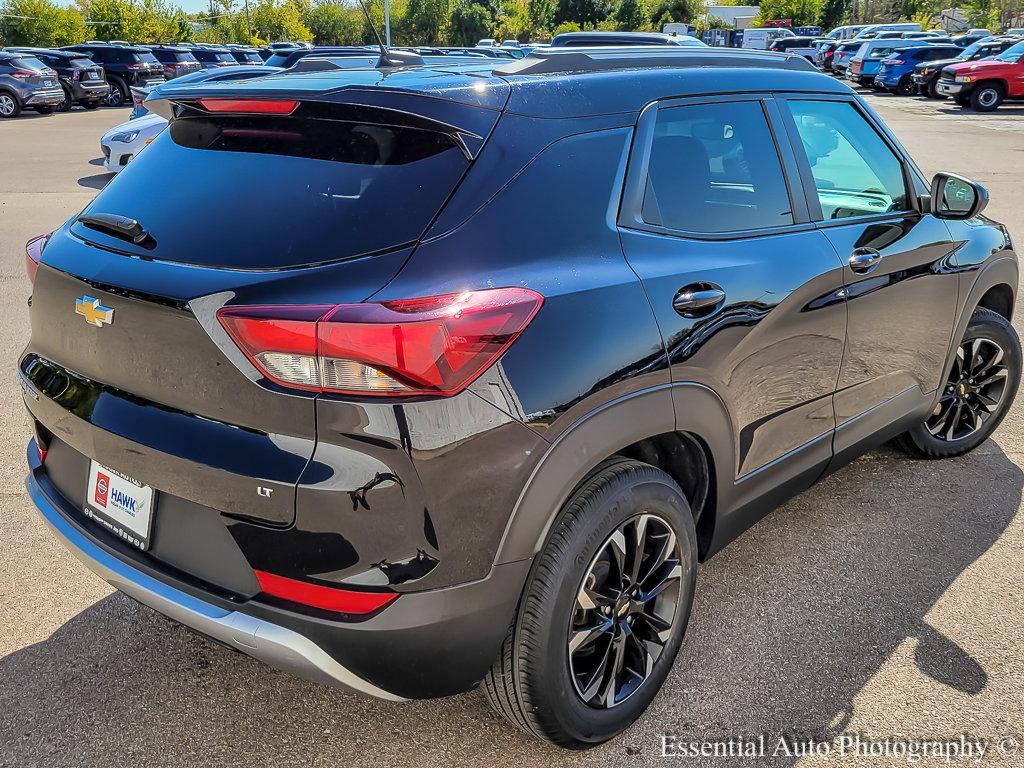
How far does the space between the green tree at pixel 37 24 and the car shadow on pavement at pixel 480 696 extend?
183 ft

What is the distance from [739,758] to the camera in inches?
97.3

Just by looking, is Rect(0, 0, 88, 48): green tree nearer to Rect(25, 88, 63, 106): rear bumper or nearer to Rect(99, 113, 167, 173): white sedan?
Rect(25, 88, 63, 106): rear bumper

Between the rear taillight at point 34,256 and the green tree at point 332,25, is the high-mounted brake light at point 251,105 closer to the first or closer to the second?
the rear taillight at point 34,256

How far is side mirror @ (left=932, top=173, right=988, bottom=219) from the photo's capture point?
3.61 m

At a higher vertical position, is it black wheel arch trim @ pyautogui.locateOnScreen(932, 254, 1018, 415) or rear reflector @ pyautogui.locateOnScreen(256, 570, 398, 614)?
rear reflector @ pyautogui.locateOnScreen(256, 570, 398, 614)

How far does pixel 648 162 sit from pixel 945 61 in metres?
32.1

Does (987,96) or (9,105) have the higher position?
(987,96)

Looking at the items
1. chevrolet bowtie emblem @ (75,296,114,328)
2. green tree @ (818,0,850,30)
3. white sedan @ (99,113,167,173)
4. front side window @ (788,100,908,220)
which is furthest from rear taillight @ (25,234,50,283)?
green tree @ (818,0,850,30)

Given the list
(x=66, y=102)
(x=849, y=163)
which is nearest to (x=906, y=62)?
(x=66, y=102)

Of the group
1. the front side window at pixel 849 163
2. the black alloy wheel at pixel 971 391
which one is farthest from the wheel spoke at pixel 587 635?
the black alloy wheel at pixel 971 391

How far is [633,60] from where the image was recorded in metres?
2.71

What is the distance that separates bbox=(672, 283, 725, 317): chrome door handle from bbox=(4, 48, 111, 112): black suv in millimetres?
28415

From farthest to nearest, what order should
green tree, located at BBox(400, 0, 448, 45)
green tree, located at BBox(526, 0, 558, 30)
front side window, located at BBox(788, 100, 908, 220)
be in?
green tree, located at BBox(526, 0, 558, 30), green tree, located at BBox(400, 0, 448, 45), front side window, located at BBox(788, 100, 908, 220)

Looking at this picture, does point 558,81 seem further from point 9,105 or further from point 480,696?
point 9,105
